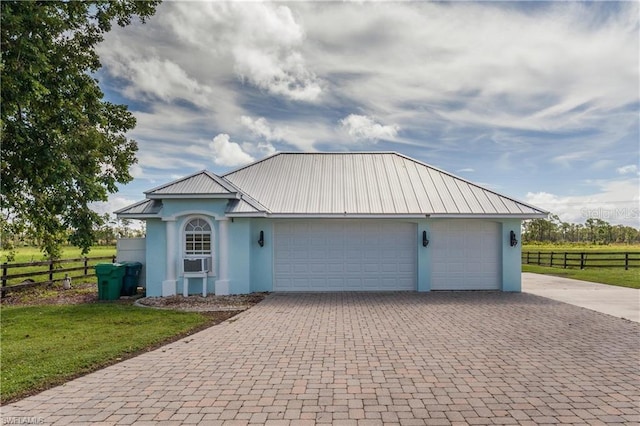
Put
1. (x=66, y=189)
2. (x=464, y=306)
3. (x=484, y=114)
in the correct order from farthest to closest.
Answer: (x=484, y=114) < (x=464, y=306) < (x=66, y=189)

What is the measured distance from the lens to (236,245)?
11.6 metres

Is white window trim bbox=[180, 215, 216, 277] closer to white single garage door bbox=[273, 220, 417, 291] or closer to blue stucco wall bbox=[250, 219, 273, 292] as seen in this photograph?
blue stucco wall bbox=[250, 219, 273, 292]

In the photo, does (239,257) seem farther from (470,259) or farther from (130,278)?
(470,259)

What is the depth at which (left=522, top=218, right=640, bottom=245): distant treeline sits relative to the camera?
5394 centimetres

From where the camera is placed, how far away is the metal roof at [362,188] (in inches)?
482

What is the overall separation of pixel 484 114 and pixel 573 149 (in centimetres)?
804

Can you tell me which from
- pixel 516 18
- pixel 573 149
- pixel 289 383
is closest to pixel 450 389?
pixel 289 383

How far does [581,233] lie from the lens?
6169 centimetres

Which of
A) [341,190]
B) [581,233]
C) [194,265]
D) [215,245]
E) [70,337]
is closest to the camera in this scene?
[70,337]

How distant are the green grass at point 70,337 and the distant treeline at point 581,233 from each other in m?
55.1

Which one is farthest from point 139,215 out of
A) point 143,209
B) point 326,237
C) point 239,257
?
point 326,237

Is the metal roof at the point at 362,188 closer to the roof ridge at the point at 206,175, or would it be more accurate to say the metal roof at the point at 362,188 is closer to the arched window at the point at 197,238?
the roof ridge at the point at 206,175

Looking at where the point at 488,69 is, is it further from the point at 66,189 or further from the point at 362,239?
the point at 66,189

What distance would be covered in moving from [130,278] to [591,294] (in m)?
15.3
